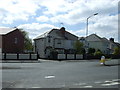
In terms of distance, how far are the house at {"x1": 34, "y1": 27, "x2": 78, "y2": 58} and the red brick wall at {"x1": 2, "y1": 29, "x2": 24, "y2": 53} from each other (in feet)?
25.0

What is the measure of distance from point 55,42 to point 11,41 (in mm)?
13565

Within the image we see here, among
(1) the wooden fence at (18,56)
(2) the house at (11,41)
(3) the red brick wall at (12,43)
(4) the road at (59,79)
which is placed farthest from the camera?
(3) the red brick wall at (12,43)

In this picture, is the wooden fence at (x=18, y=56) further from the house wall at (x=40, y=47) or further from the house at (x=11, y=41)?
the house wall at (x=40, y=47)

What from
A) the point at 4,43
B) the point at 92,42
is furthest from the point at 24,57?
the point at 92,42

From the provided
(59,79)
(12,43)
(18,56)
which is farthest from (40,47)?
(59,79)

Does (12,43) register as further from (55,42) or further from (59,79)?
(59,79)

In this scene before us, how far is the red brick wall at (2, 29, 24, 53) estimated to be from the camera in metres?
55.8

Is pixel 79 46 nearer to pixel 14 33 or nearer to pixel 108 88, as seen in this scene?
pixel 14 33

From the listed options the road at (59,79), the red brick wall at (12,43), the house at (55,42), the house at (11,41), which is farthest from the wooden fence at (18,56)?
the road at (59,79)

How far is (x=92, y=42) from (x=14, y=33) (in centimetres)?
4098

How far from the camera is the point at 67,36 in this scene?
70.4 m

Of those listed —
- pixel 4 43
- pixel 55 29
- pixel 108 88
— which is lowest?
pixel 108 88

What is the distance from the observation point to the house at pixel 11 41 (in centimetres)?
5566

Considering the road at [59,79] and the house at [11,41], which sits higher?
the house at [11,41]
